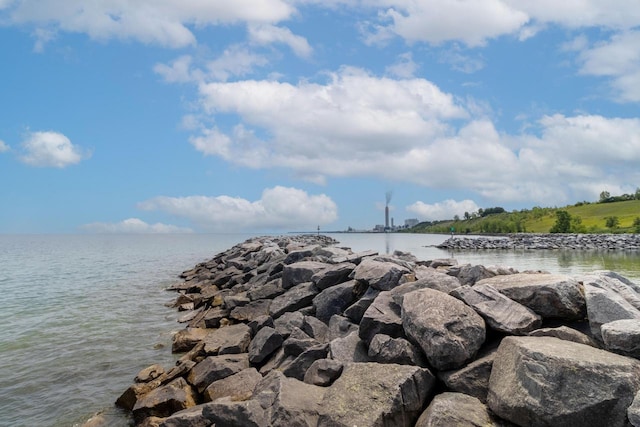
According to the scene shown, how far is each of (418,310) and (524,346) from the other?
1.51 meters

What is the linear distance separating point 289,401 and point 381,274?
14.2 ft

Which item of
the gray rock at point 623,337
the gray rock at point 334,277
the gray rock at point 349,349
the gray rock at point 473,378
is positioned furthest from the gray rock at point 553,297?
the gray rock at point 334,277

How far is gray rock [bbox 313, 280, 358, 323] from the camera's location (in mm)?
9672

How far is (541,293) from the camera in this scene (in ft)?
20.7

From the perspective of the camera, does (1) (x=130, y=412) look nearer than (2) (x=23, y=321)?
Yes

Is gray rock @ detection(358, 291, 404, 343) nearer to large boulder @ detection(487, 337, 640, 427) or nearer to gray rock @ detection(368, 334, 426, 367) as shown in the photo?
gray rock @ detection(368, 334, 426, 367)

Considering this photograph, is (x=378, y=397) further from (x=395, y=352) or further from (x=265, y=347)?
(x=265, y=347)

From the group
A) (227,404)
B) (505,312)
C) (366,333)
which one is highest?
(505,312)

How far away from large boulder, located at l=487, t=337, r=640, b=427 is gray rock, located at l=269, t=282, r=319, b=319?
6.30 meters

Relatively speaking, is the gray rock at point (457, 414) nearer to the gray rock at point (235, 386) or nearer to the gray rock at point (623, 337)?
the gray rock at point (623, 337)

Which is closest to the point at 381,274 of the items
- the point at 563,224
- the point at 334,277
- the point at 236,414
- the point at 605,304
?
the point at 334,277

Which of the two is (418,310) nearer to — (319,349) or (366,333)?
(366,333)

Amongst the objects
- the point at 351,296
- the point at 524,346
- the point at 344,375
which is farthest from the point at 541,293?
the point at 351,296

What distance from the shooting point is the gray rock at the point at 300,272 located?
12.4 metres
